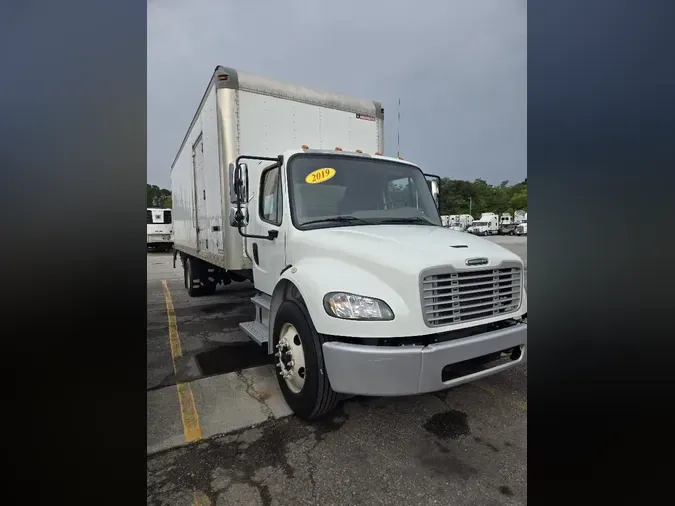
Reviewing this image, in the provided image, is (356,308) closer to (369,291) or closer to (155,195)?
(369,291)

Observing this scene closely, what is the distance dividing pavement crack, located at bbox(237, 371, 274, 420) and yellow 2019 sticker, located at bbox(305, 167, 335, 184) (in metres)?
2.27

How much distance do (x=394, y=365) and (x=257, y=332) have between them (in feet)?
7.47

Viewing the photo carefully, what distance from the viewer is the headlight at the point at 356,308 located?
2607 mm

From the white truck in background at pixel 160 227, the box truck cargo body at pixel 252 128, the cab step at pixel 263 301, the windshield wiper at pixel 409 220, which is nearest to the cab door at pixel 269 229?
the cab step at pixel 263 301

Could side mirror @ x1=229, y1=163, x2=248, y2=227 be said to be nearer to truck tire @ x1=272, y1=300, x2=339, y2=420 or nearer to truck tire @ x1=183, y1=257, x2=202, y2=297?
truck tire @ x1=272, y1=300, x2=339, y2=420

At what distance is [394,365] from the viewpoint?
→ 247 cm

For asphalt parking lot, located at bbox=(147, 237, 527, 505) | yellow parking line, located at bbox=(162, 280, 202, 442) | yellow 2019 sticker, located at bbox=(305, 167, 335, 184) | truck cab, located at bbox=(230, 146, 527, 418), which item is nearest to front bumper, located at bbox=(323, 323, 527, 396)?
truck cab, located at bbox=(230, 146, 527, 418)

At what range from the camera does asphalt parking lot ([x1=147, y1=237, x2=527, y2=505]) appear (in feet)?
7.50

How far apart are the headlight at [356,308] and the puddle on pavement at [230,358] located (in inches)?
88.0
